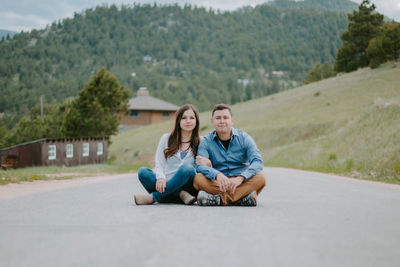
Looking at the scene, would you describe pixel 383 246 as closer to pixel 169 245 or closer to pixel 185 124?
pixel 169 245

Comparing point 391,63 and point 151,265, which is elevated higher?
point 391,63

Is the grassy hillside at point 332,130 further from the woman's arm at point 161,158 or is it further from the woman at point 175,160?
the woman's arm at point 161,158

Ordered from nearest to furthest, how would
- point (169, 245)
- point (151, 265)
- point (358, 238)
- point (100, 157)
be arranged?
point (151, 265) → point (169, 245) → point (358, 238) → point (100, 157)

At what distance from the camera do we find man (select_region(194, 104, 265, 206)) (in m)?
6.30

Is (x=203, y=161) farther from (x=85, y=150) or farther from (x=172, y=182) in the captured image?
(x=85, y=150)

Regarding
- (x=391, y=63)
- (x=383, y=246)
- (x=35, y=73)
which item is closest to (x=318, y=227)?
(x=383, y=246)

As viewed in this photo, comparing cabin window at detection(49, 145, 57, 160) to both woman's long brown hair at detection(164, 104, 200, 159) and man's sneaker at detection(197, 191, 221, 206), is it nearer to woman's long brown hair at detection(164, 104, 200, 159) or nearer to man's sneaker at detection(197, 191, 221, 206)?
woman's long brown hair at detection(164, 104, 200, 159)

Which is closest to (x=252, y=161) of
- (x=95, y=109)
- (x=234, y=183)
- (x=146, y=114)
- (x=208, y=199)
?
(x=234, y=183)

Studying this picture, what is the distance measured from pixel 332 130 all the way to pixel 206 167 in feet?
90.2

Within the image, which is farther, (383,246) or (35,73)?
(35,73)

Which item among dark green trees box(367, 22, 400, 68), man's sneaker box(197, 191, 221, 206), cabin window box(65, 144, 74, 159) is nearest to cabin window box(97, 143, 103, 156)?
cabin window box(65, 144, 74, 159)

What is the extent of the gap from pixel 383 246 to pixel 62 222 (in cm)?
329

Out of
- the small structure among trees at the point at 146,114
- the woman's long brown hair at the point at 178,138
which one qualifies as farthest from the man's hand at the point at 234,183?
the small structure among trees at the point at 146,114

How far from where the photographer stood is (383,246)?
3.75 m
